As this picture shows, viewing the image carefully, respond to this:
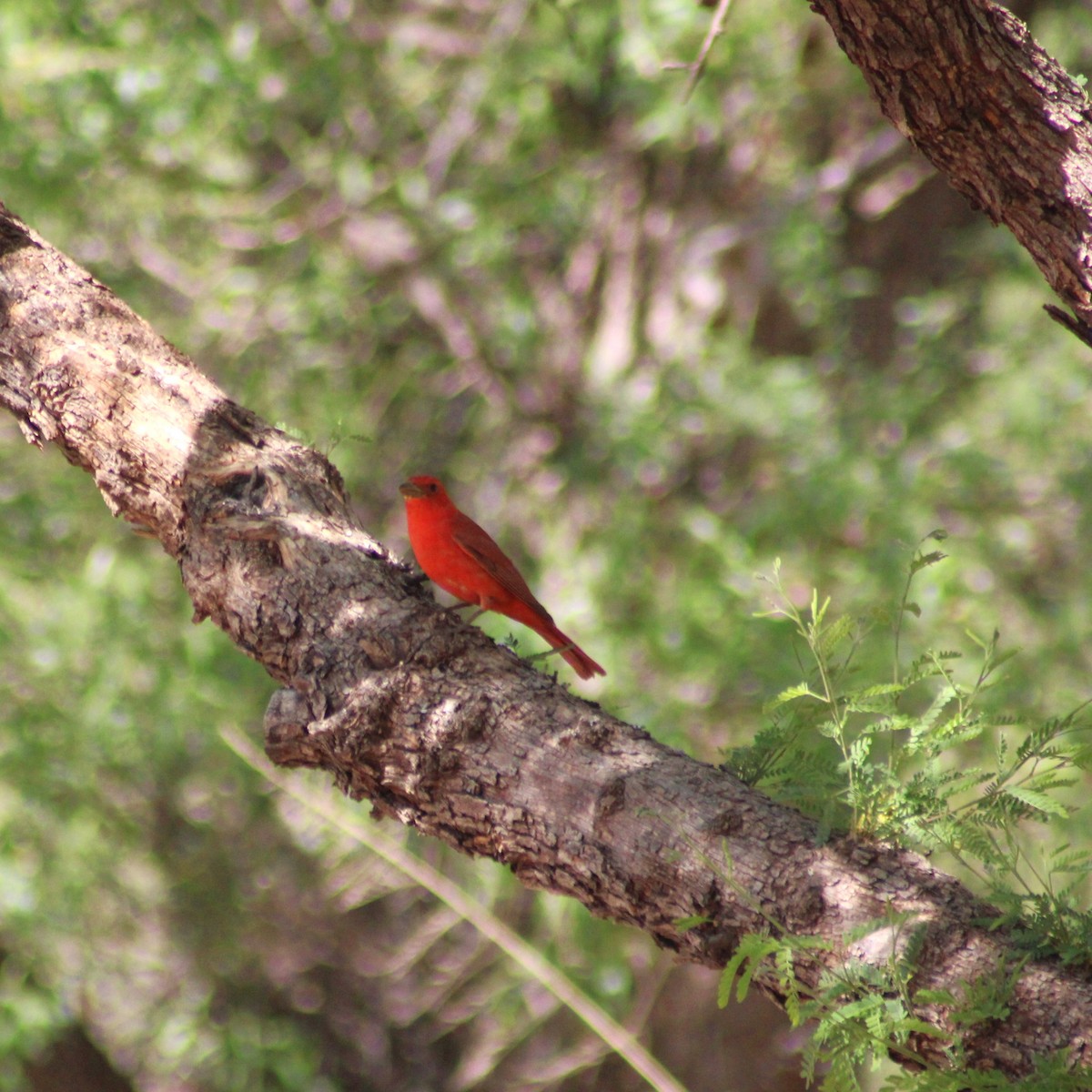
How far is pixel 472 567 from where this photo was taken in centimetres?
400

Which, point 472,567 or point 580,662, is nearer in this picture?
point 472,567

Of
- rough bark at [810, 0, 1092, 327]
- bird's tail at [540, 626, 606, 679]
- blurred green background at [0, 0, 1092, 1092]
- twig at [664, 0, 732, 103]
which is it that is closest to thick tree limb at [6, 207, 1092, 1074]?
rough bark at [810, 0, 1092, 327]

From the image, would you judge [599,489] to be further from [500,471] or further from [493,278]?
[493,278]

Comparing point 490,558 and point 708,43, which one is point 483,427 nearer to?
point 490,558

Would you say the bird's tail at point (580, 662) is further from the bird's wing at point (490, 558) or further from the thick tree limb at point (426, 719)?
the thick tree limb at point (426, 719)

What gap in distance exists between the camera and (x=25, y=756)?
5395 mm

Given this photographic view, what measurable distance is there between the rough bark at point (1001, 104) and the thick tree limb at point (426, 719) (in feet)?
3.45

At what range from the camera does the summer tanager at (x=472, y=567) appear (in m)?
4.02

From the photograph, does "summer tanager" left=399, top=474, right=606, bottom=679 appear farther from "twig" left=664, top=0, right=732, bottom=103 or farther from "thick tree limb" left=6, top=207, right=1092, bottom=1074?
"twig" left=664, top=0, right=732, bottom=103

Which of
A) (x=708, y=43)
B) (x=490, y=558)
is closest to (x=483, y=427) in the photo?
(x=490, y=558)

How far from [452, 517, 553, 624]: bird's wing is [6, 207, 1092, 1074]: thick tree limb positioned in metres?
1.15

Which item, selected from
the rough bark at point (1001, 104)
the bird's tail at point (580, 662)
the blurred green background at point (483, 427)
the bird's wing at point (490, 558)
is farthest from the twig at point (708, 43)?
the blurred green background at point (483, 427)

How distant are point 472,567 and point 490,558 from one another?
7 centimetres

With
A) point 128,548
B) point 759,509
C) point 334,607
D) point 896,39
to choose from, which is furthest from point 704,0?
point 128,548
